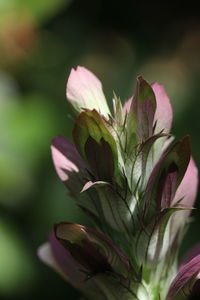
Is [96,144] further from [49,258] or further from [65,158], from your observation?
[49,258]

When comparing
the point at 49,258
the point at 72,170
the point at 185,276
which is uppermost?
the point at 72,170

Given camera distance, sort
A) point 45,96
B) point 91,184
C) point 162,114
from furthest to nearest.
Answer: point 45,96, point 162,114, point 91,184

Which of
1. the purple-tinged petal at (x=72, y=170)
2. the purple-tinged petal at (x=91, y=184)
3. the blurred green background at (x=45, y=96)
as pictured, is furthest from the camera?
the blurred green background at (x=45, y=96)

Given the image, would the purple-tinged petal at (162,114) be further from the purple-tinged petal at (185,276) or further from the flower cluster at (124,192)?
the purple-tinged petal at (185,276)

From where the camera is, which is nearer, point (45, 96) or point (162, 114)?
point (162, 114)

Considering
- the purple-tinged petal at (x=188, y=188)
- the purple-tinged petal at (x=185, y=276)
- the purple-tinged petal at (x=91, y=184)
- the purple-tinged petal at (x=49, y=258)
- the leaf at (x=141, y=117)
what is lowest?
the purple-tinged petal at (x=185, y=276)

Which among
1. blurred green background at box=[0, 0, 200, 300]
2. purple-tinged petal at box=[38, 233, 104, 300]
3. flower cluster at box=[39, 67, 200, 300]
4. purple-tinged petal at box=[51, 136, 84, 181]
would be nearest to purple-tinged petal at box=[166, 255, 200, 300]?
flower cluster at box=[39, 67, 200, 300]

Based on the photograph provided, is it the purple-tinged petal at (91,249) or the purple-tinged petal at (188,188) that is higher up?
the purple-tinged petal at (91,249)

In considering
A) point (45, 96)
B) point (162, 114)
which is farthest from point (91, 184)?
point (45, 96)

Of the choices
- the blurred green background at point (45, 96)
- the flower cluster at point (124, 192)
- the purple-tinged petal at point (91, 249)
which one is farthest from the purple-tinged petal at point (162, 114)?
the blurred green background at point (45, 96)

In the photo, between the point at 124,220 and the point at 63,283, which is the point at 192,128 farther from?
the point at 124,220
